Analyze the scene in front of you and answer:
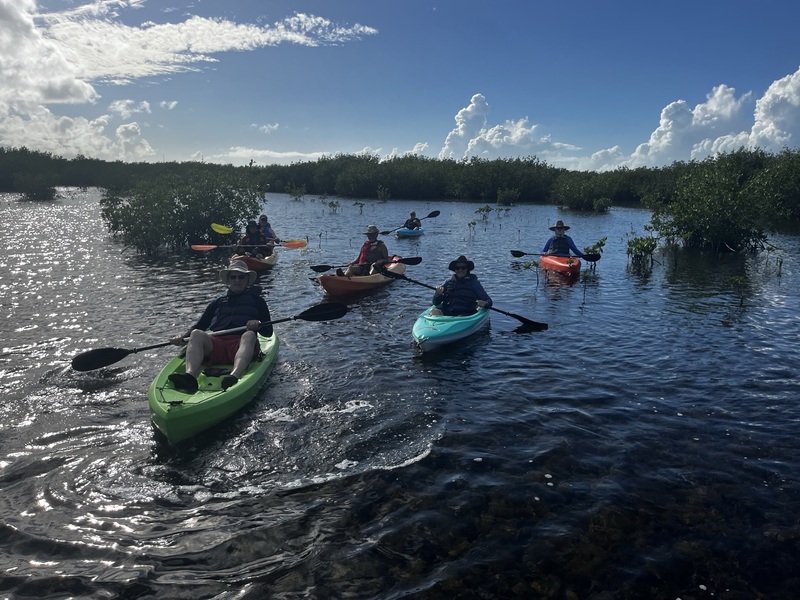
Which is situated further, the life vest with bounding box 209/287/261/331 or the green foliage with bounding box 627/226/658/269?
the green foliage with bounding box 627/226/658/269

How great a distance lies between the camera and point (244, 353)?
8250 millimetres

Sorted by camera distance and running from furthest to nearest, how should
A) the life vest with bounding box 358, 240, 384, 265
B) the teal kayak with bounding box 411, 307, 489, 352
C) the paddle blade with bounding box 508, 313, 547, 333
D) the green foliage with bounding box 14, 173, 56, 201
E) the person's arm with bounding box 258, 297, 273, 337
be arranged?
the green foliage with bounding box 14, 173, 56, 201
the life vest with bounding box 358, 240, 384, 265
the paddle blade with bounding box 508, 313, 547, 333
the teal kayak with bounding box 411, 307, 489, 352
the person's arm with bounding box 258, 297, 273, 337

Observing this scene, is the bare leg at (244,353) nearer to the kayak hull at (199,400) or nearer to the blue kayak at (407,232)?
the kayak hull at (199,400)

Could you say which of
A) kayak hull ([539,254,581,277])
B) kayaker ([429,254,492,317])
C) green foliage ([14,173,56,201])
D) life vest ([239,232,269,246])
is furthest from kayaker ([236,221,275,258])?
green foliage ([14,173,56,201])

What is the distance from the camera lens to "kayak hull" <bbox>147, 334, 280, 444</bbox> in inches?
264

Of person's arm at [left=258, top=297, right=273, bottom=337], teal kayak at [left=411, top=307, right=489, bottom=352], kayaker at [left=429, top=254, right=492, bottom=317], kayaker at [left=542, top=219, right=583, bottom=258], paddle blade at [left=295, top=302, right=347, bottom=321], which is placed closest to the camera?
person's arm at [left=258, top=297, right=273, bottom=337]

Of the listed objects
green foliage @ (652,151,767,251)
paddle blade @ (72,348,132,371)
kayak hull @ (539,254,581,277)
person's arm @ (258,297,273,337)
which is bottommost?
paddle blade @ (72,348,132,371)

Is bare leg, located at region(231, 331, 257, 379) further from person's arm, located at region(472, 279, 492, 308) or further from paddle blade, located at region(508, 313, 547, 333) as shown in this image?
paddle blade, located at region(508, 313, 547, 333)

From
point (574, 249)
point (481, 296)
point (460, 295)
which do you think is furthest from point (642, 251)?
point (460, 295)

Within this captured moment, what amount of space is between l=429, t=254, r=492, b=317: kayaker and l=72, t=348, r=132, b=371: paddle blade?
19.6 ft

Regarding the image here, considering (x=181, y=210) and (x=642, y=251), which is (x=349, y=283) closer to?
(x=642, y=251)

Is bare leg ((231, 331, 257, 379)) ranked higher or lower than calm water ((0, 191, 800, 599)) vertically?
higher

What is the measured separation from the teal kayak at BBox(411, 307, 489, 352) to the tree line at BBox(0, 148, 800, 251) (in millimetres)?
15426

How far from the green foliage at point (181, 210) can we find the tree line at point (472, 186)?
49 mm
